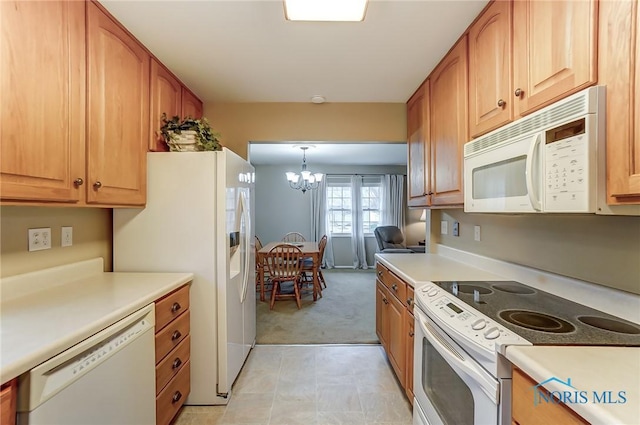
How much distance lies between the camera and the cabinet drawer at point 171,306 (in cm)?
148

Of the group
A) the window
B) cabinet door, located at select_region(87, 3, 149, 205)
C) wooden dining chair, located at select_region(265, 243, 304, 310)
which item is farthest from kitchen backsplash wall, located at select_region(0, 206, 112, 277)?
the window

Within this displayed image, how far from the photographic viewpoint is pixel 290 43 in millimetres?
1751

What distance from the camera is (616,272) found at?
1.11 metres

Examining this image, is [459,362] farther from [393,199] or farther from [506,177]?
[393,199]

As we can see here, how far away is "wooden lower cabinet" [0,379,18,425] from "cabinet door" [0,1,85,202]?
0.65m

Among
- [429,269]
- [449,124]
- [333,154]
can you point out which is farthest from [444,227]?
[333,154]

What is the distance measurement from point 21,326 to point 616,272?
2261mm

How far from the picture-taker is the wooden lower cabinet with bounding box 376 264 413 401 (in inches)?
69.2

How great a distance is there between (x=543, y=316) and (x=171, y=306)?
1.80m

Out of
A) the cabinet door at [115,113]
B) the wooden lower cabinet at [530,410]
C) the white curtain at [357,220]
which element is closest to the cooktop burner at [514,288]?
the wooden lower cabinet at [530,410]

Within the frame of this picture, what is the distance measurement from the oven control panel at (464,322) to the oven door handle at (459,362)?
61 mm

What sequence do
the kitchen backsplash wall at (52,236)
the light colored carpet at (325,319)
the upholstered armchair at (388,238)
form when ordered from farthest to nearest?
1. the upholstered armchair at (388,238)
2. the light colored carpet at (325,319)
3. the kitchen backsplash wall at (52,236)

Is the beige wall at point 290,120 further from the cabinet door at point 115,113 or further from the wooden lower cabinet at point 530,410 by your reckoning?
the wooden lower cabinet at point 530,410

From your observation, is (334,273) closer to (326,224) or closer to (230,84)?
(326,224)
